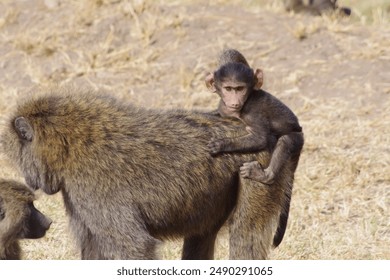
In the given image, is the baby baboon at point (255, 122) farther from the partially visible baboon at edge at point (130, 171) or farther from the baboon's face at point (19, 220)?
the baboon's face at point (19, 220)

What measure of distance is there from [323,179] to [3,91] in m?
3.53

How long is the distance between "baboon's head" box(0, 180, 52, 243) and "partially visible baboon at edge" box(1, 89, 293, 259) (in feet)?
0.99

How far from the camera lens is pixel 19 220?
5.34 meters

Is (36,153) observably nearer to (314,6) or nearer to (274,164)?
(274,164)

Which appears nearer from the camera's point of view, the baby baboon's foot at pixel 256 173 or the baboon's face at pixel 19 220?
the baby baboon's foot at pixel 256 173

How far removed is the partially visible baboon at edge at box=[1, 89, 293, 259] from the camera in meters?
4.98

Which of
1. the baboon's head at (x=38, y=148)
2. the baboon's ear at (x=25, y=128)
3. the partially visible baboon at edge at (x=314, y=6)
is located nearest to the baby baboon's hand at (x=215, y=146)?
the baboon's head at (x=38, y=148)

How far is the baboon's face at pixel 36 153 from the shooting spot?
503 cm

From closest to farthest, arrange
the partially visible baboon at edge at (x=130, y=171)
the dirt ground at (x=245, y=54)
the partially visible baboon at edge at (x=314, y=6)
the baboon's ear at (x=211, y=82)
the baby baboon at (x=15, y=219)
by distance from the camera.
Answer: the partially visible baboon at edge at (x=130, y=171)
the baby baboon at (x=15, y=219)
the baboon's ear at (x=211, y=82)
the dirt ground at (x=245, y=54)
the partially visible baboon at edge at (x=314, y=6)

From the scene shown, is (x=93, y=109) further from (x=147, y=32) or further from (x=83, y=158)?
(x=147, y=32)

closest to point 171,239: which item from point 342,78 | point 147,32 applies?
point 342,78

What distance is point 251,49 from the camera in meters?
10.1

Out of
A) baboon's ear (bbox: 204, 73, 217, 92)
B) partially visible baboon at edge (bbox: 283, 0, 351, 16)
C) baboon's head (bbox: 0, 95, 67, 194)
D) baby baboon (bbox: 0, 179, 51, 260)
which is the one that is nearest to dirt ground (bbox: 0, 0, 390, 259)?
partially visible baboon at edge (bbox: 283, 0, 351, 16)

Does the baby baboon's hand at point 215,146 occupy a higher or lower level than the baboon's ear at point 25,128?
lower
